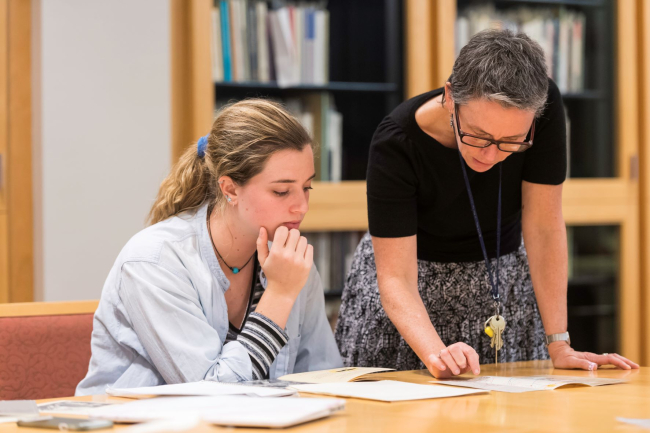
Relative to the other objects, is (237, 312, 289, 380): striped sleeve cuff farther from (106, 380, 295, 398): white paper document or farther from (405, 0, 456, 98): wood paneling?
(405, 0, 456, 98): wood paneling

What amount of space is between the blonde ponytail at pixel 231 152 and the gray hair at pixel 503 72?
382 mm

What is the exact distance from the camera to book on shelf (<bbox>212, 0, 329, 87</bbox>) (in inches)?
103

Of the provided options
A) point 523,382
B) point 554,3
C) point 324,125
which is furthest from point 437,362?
point 554,3

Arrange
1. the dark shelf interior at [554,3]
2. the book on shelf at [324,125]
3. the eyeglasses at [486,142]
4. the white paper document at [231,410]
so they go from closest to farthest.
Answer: the white paper document at [231,410] < the eyeglasses at [486,142] < the book on shelf at [324,125] < the dark shelf interior at [554,3]

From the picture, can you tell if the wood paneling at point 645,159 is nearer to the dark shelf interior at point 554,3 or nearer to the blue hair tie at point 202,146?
the dark shelf interior at point 554,3

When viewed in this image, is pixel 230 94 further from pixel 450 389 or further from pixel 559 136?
pixel 450 389

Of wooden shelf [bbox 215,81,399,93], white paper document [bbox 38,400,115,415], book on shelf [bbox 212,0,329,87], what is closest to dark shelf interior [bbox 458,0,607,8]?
wooden shelf [bbox 215,81,399,93]

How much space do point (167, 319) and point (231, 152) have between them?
38cm

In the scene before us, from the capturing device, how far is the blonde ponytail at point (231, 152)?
1523 millimetres

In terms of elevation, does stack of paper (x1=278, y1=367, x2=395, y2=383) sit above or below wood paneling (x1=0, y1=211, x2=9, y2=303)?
below

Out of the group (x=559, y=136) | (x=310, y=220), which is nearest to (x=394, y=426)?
(x=559, y=136)

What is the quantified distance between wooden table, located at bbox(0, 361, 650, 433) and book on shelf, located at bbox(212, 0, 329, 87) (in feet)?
5.53

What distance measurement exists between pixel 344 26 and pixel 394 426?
6.87 ft

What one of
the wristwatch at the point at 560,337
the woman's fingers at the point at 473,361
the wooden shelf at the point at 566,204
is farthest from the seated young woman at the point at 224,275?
the wooden shelf at the point at 566,204
